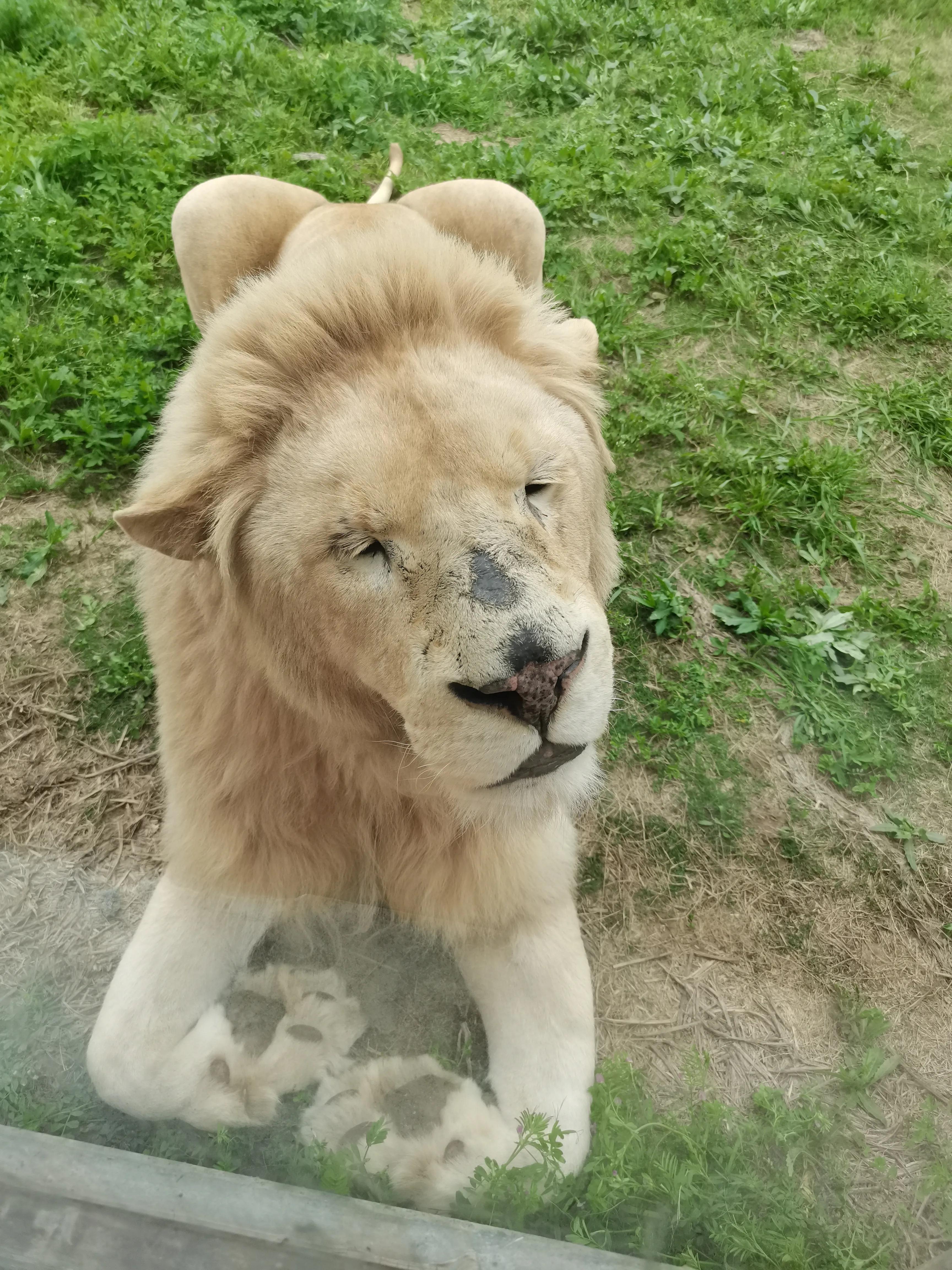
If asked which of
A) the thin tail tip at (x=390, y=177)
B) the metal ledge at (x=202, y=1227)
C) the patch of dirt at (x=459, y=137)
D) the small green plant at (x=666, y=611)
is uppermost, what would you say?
the patch of dirt at (x=459, y=137)

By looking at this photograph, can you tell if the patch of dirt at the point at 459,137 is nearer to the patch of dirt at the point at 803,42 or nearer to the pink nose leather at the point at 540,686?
the patch of dirt at the point at 803,42

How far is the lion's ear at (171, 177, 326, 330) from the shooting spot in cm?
255

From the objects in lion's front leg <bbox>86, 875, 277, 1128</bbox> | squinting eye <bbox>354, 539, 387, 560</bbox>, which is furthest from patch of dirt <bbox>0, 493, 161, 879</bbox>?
squinting eye <bbox>354, 539, 387, 560</bbox>

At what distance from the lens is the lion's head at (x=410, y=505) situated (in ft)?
4.14

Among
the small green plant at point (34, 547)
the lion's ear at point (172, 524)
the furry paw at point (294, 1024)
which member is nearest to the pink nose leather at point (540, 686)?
the lion's ear at point (172, 524)

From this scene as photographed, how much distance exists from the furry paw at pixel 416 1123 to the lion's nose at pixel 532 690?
32.6 inches

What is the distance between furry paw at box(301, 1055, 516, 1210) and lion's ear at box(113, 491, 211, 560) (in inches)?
39.4

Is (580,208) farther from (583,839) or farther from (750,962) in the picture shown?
(750,962)

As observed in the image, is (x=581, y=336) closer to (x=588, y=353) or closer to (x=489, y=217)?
(x=588, y=353)

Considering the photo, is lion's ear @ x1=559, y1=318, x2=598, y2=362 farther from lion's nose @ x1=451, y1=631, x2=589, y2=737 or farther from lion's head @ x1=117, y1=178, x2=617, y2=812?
lion's nose @ x1=451, y1=631, x2=589, y2=737

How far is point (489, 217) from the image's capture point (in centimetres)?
279

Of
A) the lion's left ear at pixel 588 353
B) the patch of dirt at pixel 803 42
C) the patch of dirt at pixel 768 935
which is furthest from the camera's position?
the patch of dirt at pixel 803 42

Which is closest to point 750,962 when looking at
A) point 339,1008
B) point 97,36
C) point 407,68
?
point 339,1008

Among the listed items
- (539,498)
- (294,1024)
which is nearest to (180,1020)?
(294,1024)
